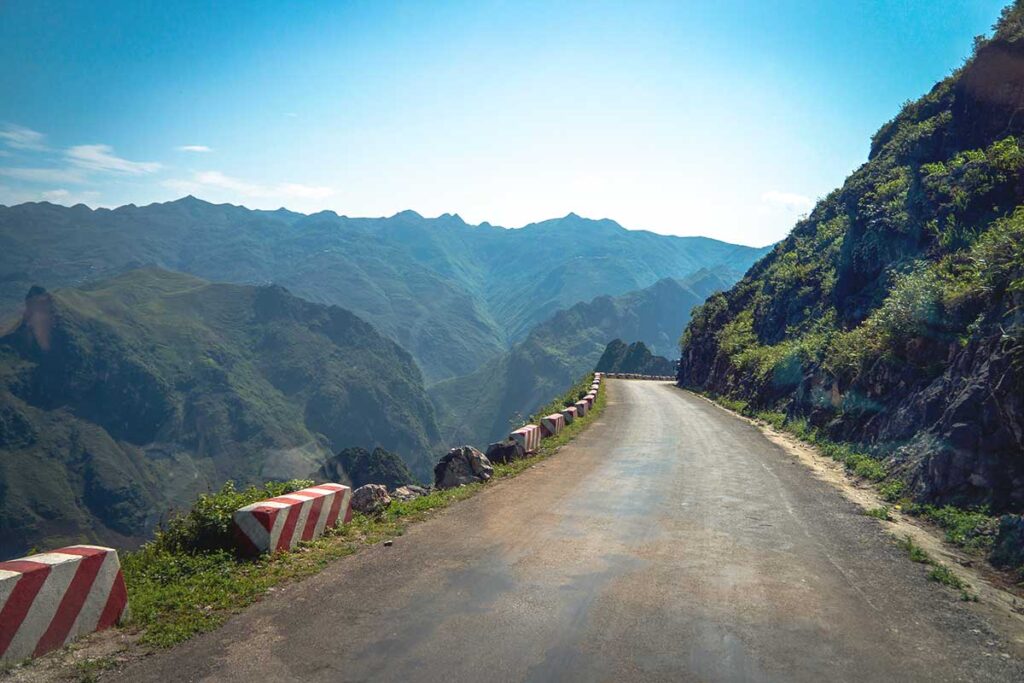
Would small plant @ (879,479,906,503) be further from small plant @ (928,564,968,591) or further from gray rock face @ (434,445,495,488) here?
gray rock face @ (434,445,495,488)

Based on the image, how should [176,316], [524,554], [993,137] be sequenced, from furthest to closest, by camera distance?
[176,316]
[993,137]
[524,554]

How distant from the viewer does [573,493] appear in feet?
38.1

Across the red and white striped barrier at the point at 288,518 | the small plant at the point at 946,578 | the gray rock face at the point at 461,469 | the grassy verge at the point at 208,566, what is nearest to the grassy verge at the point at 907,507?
the small plant at the point at 946,578

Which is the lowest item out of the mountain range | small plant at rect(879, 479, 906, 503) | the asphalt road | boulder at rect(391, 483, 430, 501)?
the mountain range

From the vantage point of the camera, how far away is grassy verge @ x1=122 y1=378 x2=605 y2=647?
5859 mm

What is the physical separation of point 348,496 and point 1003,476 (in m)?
10.8

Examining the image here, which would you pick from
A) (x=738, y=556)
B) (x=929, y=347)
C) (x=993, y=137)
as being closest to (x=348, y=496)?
(x=738, y=556)

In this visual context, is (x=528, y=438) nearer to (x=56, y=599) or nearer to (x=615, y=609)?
(x=615, y=609)

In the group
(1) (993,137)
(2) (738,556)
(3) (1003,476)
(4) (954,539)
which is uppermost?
(1) (993,137)

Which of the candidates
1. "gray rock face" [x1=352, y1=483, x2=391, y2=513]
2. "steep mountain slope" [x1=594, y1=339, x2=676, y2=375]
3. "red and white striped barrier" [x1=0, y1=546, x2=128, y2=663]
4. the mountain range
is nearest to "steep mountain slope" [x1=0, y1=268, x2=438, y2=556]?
the mountain range

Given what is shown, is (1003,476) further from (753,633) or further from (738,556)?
(753,633)

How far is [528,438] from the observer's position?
16531 mm

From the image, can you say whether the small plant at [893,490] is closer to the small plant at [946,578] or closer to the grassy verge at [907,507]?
the grassy verge at [907,507]

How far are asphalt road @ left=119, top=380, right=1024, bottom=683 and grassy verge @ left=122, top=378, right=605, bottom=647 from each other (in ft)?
1.04
